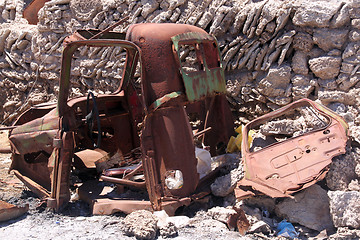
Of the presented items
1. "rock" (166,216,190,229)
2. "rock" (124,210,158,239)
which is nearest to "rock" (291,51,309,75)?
"rock" (166,216,190,229)

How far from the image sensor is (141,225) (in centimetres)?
327

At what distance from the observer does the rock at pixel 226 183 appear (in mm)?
3832

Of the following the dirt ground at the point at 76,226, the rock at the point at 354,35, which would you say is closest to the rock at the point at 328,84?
the rock at the point at 354,35

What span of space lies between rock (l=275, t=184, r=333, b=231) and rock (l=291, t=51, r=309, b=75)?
1.64 meters

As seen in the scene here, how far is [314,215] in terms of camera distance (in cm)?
338

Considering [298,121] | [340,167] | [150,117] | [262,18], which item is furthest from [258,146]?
[262,18]

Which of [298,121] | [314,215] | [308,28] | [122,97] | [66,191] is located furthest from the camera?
[122,97]

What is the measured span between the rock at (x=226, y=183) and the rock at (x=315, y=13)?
1867mm

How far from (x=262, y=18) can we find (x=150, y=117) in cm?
203

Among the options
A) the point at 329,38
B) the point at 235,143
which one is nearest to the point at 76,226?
the point at 235,143

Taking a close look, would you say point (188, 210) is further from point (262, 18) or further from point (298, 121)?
point (262, 18)

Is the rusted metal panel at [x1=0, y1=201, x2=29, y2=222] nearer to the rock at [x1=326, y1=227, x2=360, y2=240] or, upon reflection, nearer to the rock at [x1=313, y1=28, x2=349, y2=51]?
the rock at [x1=326, y1=227, x2=360, y2=240]

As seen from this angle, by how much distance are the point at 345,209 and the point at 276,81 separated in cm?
201

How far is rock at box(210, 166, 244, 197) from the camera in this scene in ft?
12.6
